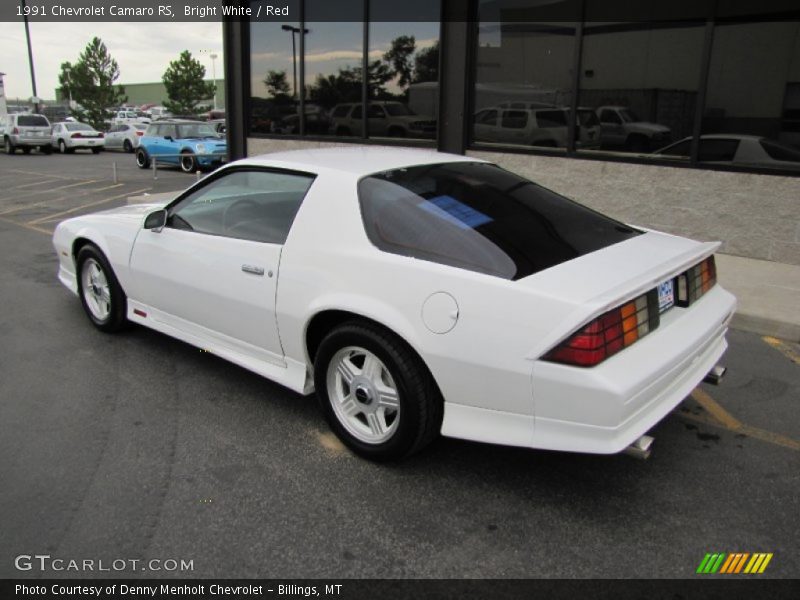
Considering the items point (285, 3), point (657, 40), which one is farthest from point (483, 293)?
point (285, 3)

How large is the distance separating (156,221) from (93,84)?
169 ft

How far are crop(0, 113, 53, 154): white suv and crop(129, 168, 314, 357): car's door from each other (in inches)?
1079

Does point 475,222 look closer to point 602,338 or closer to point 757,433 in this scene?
point 602,338

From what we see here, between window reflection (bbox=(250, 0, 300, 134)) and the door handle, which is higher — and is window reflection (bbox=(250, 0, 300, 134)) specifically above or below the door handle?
above

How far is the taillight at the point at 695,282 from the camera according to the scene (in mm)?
3168

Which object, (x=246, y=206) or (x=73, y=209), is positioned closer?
(x=246, y=206)

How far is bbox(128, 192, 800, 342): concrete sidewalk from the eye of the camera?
5391 millimetres

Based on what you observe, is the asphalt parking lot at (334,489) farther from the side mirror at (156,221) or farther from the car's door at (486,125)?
the car's door at (486,125)

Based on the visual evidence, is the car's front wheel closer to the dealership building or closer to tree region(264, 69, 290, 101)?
tree region(264, 69, 290, 101)

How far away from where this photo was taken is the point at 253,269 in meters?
3.60

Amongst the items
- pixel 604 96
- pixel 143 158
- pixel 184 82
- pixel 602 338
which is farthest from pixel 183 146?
pixel 184 82

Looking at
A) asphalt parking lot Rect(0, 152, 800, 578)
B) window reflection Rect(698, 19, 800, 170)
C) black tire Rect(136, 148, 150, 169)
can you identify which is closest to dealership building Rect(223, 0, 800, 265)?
window reflection Rect(698, 19, 800, 170)

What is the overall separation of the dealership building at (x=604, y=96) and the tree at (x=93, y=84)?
142 ft
